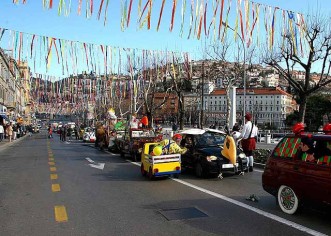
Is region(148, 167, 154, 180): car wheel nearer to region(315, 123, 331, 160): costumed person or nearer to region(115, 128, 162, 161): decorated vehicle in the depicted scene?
region(115, 128, 162, 161): decorated vehicle

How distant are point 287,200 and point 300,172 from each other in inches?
27.4

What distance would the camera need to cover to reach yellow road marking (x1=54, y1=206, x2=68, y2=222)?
6496 millimetres

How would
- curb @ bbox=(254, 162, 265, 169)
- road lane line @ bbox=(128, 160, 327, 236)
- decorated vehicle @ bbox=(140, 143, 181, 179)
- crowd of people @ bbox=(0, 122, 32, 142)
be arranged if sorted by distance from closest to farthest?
road lane line @ bbox=(128, 160, 327, 236) → decorated vehicle @ bbox=(140, 143, 181, 179) → curb @ bbox=(254, 162, 265, 169) → crowd of people @ bbox=(0, 122, 32, 142)

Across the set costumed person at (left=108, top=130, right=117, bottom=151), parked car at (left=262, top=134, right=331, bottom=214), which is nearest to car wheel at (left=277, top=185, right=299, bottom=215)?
parked car at (left=262, top=134, right=331, bottom=214)

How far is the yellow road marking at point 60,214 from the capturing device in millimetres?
6496

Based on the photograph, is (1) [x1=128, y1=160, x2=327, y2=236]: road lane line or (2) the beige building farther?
(2) the beige building

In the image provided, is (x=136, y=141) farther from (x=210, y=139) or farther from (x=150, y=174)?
→ (x=150, y=174)

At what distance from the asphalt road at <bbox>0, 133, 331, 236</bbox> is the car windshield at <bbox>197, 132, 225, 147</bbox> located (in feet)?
4.65

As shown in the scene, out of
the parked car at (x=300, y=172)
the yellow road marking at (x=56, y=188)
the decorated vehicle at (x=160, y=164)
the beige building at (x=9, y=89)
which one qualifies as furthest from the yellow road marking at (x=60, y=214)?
the beige building at (x=9, y=89)

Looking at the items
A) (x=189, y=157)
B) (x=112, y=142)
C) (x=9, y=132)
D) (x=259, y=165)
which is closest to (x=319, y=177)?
(x=189, y=157)

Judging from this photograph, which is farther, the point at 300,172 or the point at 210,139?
the point at 210,139

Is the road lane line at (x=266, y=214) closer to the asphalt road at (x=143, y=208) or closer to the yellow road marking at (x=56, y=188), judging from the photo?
the asphalt road at (x=143, y=208)

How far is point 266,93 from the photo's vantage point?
149500 mm

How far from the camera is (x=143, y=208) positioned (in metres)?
7.29
